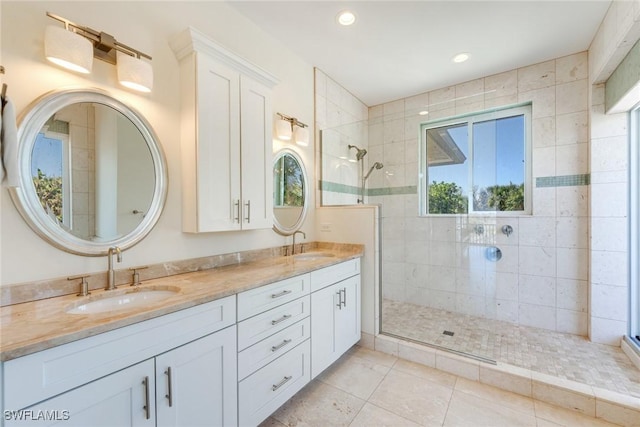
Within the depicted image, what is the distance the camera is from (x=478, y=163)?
8.15 ft

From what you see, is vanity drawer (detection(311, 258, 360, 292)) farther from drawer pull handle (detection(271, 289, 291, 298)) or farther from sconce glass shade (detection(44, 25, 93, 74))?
sconce glass shade (detection(44, 25, 93, 74))

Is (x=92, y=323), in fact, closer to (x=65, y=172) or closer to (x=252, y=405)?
(x=65, y=172)

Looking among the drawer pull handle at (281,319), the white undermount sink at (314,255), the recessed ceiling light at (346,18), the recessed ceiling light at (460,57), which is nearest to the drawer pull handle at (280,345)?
the drawer pull handle at (281,319)

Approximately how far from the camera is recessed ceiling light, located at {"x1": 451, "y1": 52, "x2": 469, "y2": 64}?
249 cm

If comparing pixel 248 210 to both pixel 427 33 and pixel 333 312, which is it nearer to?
pixel 333 312

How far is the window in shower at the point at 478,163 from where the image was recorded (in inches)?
98.6

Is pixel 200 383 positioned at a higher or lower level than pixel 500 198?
lower

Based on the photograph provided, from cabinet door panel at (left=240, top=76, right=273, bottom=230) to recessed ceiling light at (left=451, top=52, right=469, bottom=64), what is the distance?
73.5 inches

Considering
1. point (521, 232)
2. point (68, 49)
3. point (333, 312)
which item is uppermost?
point (68, 49)

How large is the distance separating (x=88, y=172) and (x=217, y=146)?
2.12ft

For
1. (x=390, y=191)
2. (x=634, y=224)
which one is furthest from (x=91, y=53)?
(x=634, y=224)

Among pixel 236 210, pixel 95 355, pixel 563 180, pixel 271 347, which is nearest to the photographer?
pixel 95 355

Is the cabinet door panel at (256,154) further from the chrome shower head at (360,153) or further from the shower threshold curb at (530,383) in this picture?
the shower threshold curb at (530,383)

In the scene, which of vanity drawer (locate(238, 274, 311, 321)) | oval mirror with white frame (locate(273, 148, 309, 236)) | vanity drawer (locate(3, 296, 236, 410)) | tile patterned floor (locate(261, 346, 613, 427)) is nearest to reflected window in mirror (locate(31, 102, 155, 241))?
vanity drawer (locate(3, 296, 236, 410))
